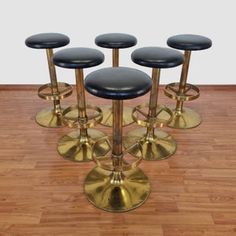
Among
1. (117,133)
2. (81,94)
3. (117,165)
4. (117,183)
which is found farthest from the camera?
(81,94)

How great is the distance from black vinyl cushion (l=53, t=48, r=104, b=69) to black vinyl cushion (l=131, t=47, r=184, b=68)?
285mm

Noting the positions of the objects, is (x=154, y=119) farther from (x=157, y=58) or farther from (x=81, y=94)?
(x=81, y=94)

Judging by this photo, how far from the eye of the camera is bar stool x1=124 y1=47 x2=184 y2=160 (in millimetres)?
1901

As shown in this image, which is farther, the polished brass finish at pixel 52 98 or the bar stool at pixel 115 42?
the polished brass finish at pixel 52 98

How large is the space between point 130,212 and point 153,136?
33.8 inches

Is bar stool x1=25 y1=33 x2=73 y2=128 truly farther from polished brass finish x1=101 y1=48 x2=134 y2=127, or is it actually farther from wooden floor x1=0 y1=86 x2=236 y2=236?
polished brass finish x1=101 y1=48 x2=134 y2=127

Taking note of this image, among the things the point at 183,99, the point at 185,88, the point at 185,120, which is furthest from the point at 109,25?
the point at 185,120

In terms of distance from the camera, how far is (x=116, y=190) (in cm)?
184

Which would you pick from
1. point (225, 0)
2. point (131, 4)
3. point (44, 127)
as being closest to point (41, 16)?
point (131, 4)

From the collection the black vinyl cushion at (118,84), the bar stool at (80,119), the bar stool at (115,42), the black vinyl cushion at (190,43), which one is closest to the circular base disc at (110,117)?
the bar stool at (115,42)

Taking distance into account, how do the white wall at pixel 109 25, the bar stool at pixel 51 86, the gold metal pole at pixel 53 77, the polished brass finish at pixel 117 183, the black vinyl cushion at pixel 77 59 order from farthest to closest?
the white wall at pixel 109 25
the gold metal pole at pixel 53 77
the bar stool at pixel 51 86
the black vinyl cushion at pixel 77 59
the polished brass finish at pixel 117 183

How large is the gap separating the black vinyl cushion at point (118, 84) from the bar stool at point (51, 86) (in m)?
1.05

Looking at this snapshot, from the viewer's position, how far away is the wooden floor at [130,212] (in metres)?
1.60

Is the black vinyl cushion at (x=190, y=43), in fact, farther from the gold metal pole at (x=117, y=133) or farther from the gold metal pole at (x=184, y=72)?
the gold metal pole at (x=117, y=133)
